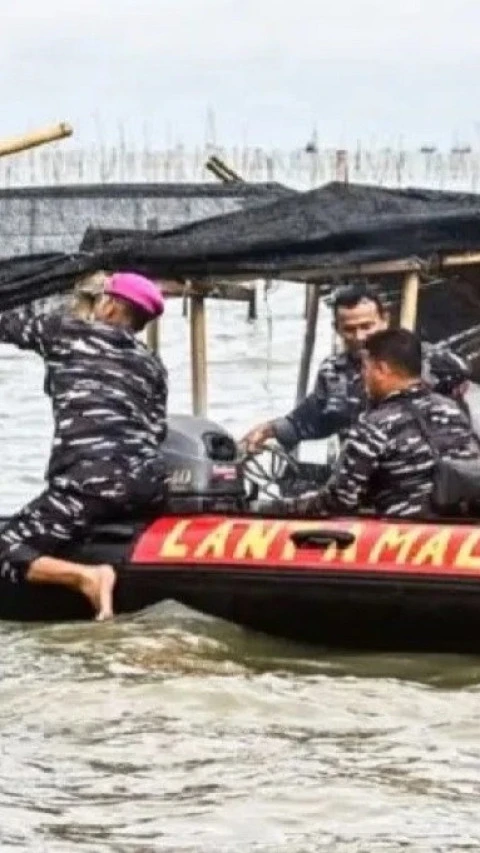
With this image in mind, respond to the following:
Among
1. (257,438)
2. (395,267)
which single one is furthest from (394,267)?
(257,438)

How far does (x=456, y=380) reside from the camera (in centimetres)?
1199

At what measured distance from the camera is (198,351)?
1291cm

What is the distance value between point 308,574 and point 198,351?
2.39 meters

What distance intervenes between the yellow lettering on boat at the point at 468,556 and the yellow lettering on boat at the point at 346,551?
0.39 metres

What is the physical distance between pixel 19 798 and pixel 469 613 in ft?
8.76

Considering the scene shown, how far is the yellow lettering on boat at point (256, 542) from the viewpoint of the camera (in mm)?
10820

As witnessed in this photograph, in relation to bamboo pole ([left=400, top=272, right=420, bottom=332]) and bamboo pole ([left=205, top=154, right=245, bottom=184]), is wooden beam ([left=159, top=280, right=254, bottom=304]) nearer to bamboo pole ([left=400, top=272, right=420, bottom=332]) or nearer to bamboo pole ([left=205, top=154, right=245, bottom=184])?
bamboo pole ([left=400, top=272, right=420, bottom=332])

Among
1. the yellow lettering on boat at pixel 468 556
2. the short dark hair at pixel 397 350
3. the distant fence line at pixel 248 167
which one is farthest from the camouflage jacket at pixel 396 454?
the distant fence line at pixel 248 167

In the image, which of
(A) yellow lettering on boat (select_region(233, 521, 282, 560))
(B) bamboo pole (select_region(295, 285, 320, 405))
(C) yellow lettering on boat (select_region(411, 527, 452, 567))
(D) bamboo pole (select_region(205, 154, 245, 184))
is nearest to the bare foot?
(A) yellow lettering on boat (select_region(233, 521, 282, 560))

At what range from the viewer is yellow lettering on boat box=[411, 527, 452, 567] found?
10.6 meters

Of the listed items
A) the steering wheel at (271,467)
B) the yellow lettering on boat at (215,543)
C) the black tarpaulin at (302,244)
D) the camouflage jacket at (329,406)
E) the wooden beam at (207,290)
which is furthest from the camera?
the camouflage jacket at (329,406)

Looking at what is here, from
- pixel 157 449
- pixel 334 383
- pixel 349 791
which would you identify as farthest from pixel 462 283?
pixel 349 791

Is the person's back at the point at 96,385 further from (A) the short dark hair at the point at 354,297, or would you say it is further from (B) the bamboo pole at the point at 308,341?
(B) the bamboo pole at the point at 308,341

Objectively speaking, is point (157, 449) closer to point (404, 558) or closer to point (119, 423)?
point (119, 423)
